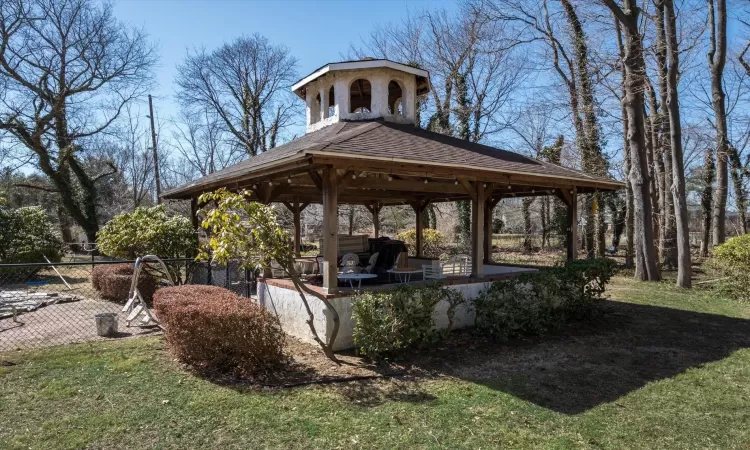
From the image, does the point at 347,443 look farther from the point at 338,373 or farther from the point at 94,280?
the point at 94,280

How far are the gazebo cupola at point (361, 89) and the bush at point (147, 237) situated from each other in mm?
4069

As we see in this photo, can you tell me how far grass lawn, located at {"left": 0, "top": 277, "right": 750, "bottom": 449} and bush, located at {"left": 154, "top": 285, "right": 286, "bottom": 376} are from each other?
0.34 meters

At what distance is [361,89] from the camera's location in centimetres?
1030

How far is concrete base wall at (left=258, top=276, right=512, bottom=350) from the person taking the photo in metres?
6.31

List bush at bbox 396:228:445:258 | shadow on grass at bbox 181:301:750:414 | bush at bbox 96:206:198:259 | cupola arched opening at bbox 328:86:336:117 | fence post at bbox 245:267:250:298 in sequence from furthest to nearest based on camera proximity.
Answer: bush at bbox 396:228:445:258, bush at bbox 96:206:198:259, cupola arched opening at bbox 328:86:336:117, fence post at bbox 245:267:250:298, shadow on grass at bbox 181:301:750:414

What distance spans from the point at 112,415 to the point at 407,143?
537 centimetres

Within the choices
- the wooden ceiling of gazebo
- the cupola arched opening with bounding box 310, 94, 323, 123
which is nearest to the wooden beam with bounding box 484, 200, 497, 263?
the wooden ceiling of gazebo

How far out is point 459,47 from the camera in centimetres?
2452

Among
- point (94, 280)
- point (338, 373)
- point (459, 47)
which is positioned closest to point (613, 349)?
point (338, 373)

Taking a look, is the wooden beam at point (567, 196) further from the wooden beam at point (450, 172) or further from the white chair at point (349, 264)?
the white chair at point (349, 264)

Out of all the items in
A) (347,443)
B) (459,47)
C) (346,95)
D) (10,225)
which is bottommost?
(347,443)

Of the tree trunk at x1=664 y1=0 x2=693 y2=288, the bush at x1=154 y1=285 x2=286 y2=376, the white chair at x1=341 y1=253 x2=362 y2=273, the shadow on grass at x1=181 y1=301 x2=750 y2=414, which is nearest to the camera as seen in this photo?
Result: the shadow on grass at x1=181 y1=301 x2=750 y2=414

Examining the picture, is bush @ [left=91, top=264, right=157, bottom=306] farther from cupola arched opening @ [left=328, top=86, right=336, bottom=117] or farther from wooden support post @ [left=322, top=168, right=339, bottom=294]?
wooden support post @ [left=322, top=168, right=339, bottom=294]

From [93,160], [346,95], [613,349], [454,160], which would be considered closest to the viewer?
[613,349]
